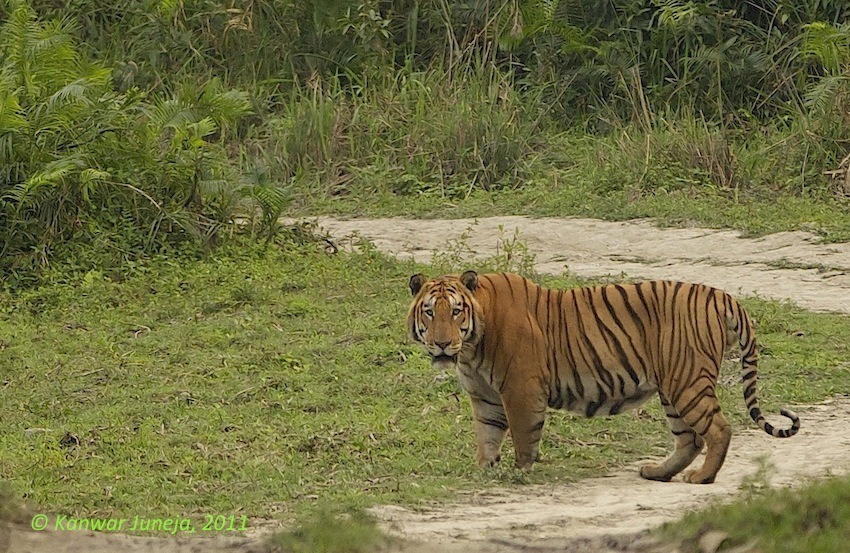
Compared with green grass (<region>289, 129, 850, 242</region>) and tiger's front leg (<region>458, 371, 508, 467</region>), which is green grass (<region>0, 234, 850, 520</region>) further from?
green grass (<region>289, 129, 850, 242</region>)

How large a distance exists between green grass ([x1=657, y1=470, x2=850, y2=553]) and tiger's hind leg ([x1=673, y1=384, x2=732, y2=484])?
1.86m

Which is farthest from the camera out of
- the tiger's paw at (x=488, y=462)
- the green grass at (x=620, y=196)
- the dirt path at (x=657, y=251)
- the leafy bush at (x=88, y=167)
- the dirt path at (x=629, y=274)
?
the green grass at (x=620, y=196)

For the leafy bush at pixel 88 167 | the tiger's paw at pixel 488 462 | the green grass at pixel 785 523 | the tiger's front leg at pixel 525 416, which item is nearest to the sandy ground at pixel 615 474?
the green grass at pixel 785 523

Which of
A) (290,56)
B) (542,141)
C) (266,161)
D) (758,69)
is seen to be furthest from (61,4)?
(758,69)

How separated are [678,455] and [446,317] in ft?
3.50

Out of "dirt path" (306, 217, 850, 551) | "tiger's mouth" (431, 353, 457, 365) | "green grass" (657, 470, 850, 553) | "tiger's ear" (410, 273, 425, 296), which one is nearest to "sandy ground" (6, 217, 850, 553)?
"dirt path" (306, 217, 850, 551)

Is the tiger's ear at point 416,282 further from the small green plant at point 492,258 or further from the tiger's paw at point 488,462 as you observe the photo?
the small green plant at point 492,258

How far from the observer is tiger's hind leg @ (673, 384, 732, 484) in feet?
18.5

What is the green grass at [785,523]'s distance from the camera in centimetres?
346

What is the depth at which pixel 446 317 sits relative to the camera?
5773 mm

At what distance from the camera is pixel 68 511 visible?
537 centimetres

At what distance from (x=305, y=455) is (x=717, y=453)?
1723 mm

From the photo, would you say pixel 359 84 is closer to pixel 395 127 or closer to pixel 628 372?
pixel 395 127

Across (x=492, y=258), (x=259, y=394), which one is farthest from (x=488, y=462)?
(x=492, y=258)
